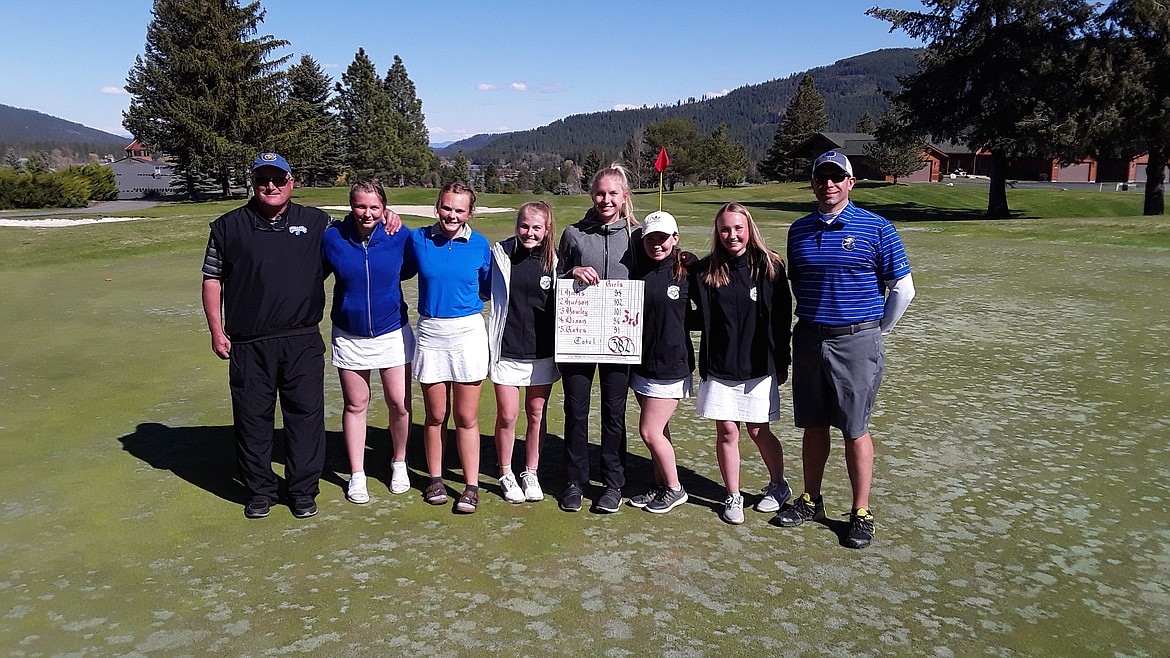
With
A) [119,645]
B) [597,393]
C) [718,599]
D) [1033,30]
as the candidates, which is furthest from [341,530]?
[1033,30]

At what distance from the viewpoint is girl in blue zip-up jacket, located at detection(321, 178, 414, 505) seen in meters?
4.78

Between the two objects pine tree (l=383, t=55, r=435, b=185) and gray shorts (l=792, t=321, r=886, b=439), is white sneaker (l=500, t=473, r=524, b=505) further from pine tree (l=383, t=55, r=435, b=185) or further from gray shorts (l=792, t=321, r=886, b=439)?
pine tree (l=383, t=55, r=435, b=185)

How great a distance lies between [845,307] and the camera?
4.28 m

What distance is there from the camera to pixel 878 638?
3.46 meters

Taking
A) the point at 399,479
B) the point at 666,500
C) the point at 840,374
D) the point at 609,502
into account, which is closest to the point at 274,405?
the point at 399,479

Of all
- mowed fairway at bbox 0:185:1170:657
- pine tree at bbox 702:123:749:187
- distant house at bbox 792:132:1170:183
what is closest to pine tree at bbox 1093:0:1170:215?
mowed fairway at bbox 0:185:1170:657

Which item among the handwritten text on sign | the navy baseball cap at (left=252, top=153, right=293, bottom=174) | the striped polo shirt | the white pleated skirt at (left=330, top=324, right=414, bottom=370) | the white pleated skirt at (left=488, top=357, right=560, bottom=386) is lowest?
the white pleated skirt at (left=488, top=357, right=560, bottom=386)

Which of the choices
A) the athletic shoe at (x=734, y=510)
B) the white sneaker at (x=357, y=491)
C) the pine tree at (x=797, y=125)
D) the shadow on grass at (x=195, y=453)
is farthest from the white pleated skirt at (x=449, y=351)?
the pine tree at (x=797, y=125)

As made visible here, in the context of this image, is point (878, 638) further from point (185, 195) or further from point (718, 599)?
point (185, 195)

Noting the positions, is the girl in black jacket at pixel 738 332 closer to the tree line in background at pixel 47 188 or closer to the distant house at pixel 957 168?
the tree line in background at pixel 47 188

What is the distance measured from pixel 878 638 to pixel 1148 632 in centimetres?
111

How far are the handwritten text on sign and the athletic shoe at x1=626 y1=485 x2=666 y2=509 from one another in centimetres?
83

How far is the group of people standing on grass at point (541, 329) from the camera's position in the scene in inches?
172

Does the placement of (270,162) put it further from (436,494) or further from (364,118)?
(364,118)
